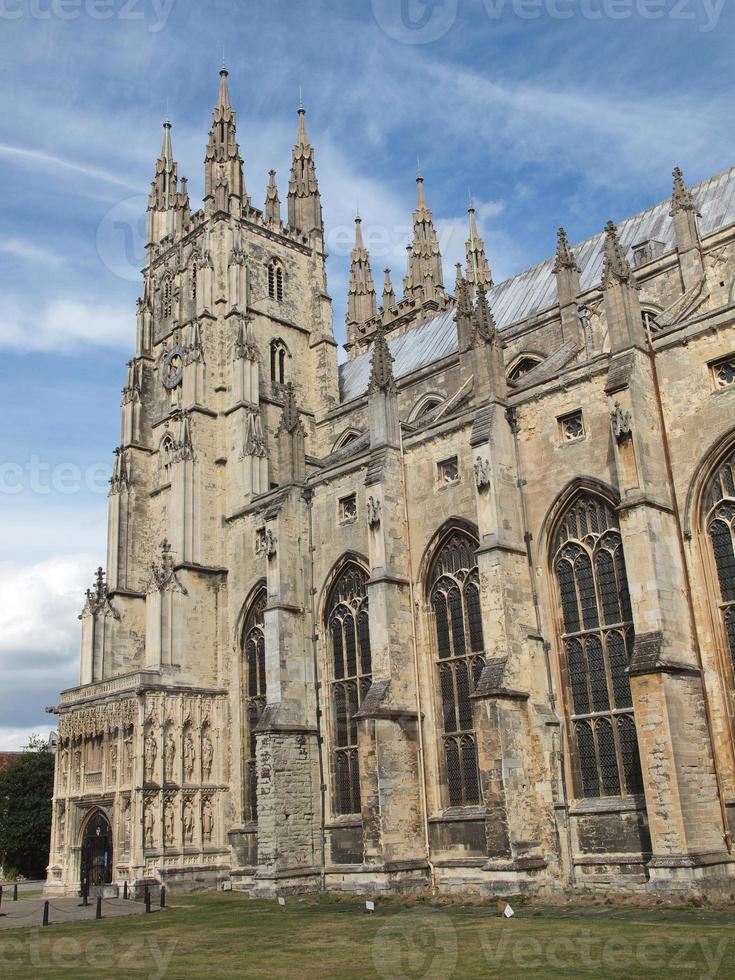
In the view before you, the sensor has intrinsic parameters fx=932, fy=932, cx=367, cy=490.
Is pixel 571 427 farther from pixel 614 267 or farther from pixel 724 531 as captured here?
pixel 724 531

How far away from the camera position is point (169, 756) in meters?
31.5

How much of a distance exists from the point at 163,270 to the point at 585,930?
37904mm

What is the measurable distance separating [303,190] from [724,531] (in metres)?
34.5

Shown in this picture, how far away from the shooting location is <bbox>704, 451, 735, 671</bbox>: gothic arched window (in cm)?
1944

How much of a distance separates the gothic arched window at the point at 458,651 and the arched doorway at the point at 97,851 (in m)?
14.4

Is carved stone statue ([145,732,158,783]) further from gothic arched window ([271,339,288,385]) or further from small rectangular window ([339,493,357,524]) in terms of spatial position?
gothic arched window ([271,339,288,385])

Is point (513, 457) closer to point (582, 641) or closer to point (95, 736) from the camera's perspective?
point (582, 641)

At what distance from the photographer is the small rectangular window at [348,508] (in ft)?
95.1

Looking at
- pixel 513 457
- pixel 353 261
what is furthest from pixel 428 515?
pixel 353 261

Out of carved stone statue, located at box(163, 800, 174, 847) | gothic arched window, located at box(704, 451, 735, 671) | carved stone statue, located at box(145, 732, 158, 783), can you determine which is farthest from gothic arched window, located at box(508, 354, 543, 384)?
carved stone statue, located at box(163, 800, 174, 847)

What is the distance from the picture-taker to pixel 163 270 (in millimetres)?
45625

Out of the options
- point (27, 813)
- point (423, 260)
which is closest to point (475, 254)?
point (423, 260)

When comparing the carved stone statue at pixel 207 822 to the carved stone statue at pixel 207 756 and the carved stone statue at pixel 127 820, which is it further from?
the carved stone statue at pixel 127 820

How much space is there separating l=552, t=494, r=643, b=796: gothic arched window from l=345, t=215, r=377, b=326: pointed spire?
36.5 m
